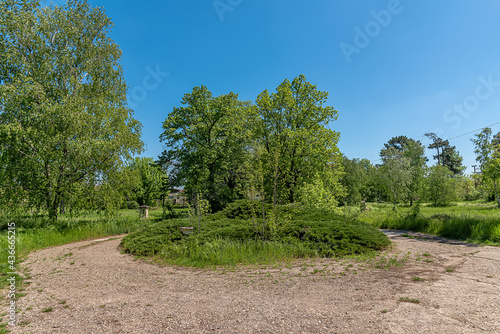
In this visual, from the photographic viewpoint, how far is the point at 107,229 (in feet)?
42.8

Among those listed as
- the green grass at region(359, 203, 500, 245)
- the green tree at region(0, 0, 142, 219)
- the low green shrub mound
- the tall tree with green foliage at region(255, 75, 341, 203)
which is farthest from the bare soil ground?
the tall tree with green foliage at region(255, 75, 341, 203)

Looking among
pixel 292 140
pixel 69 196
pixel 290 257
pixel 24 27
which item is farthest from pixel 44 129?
pixel 292 140

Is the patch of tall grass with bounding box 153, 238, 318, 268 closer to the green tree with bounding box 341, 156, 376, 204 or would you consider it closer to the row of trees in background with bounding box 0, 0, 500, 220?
the row of trees in background with bounding box 0, 0, 500, 220

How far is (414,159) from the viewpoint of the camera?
139 ft

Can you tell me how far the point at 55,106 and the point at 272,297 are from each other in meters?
12.3

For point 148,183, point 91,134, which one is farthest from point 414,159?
point 91,134

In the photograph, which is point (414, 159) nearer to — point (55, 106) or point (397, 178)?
point (397, 178)

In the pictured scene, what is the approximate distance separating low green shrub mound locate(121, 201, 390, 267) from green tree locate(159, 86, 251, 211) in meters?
11.1

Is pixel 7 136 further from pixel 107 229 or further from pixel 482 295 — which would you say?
pixel 482 295

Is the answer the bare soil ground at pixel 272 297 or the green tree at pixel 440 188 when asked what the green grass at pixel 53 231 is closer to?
the bare soil ground at pixel 272 297

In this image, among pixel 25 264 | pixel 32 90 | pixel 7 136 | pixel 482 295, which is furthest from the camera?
pixel 32 90

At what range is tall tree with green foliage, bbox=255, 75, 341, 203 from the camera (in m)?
17.3

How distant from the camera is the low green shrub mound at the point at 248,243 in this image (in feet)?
24.3

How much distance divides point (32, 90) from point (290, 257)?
12.9m
